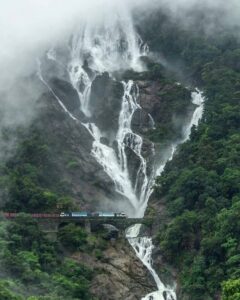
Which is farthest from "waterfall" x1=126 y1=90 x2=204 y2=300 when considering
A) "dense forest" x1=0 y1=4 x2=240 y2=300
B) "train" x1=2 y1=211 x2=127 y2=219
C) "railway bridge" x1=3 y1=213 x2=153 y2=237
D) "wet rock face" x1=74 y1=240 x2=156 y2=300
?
"train" x1=2 y1=211 x2=127 y2=219

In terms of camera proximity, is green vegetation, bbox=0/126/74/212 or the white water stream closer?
green vegetation, bbox=0/126/74/212

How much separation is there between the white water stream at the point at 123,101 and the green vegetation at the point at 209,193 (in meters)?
2.62

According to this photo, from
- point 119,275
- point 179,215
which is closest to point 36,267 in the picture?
point 119,275

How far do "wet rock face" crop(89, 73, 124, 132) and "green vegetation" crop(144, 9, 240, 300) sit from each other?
11666 mm

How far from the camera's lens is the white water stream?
83.2 meters

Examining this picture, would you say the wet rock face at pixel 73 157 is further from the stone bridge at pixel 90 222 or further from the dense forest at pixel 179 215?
the stone bridge at pixel 90 222

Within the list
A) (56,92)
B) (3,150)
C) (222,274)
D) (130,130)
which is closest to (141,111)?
(130,130)

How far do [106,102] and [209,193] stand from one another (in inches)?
1148

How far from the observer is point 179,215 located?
80.9 metres

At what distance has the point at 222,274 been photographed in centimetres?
7031

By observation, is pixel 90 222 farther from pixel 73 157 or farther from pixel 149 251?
pixel 73 157

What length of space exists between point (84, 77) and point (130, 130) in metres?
13.8

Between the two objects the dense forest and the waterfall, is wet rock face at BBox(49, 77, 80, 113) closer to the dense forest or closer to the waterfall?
the dense forest

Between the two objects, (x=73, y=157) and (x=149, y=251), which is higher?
(x=73, y=157)
